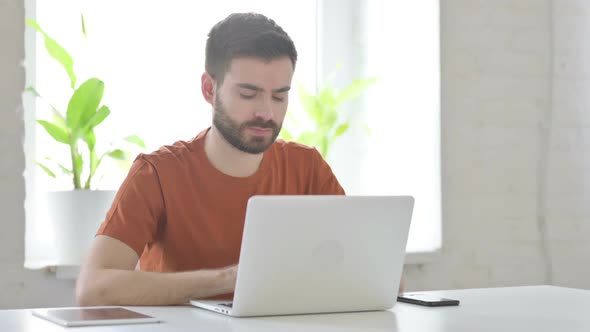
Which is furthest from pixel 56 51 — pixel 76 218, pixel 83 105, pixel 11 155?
pixel 76 218

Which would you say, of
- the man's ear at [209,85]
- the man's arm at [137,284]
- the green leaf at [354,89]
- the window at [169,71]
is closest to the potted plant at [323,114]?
the green leaf at [354,89]

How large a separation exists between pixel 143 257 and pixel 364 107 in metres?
1.56

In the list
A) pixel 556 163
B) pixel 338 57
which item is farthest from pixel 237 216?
pixel 556 163

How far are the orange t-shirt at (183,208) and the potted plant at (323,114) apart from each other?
0.97 metres

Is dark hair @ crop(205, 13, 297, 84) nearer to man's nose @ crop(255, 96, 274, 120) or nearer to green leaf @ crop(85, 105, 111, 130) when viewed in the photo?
man's nose @ crop(255, 96, 274, 120)

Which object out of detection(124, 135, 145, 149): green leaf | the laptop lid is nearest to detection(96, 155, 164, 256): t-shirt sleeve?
the laptop lid

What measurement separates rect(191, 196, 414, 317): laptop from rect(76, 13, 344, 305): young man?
0.44 m

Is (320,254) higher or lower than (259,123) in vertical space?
lower

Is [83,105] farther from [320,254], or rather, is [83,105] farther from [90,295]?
[320,254]

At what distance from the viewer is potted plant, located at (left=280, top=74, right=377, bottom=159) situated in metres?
3.34

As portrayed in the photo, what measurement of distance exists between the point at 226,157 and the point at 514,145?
1681mm

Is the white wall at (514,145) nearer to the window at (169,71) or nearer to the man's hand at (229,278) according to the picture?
the window at (169,71)

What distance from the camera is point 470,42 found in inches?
141

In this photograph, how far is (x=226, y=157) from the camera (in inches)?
93.0
